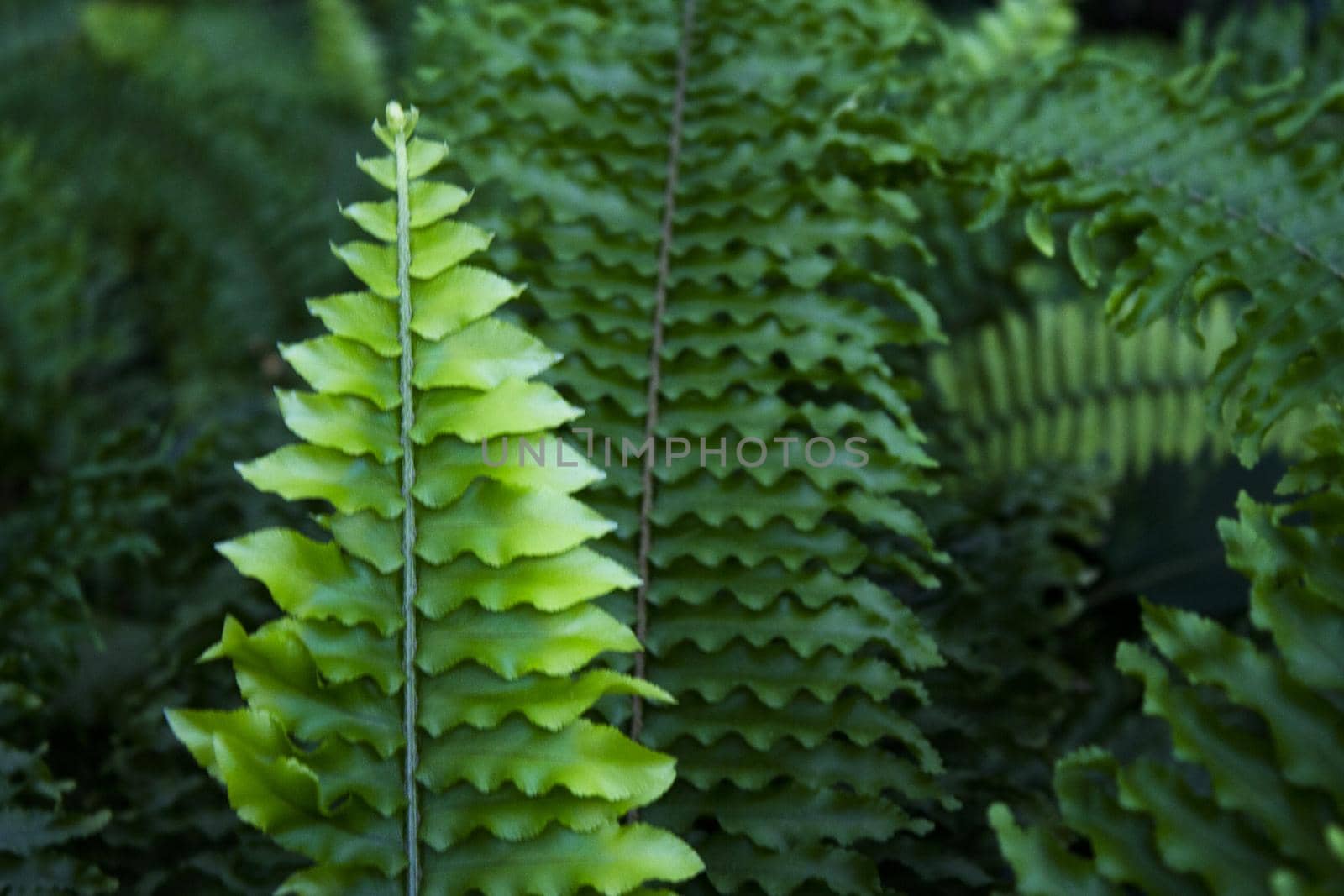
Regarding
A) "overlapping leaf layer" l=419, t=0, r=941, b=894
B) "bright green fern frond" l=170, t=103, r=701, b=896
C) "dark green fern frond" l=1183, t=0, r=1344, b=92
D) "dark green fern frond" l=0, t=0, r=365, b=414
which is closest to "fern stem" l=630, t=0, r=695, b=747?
"overlapping leaf layer" l=419, t=0, r=941, b=894

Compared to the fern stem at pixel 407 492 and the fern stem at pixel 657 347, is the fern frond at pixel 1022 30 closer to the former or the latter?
the fern stem at pixel 657 347

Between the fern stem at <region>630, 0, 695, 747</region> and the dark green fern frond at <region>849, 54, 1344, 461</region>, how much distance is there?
183mm

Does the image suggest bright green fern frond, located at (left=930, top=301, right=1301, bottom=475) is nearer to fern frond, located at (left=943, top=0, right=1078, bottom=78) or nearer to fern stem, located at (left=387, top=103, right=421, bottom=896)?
fern frond, located at (left=943, top=0, right=1078, bottom=78)

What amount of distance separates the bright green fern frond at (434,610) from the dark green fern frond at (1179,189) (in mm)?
467

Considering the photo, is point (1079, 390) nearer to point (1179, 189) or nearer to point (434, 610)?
point (1179, 189)

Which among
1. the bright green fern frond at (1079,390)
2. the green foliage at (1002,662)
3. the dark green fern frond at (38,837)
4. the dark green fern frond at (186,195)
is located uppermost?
the dark green fern frond at (186,195)

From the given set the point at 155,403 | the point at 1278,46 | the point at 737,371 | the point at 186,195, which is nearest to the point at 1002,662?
the point at 737,371

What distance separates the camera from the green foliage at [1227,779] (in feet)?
1.65

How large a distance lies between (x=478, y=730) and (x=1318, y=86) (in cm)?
122

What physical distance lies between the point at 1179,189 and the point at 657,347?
466mm

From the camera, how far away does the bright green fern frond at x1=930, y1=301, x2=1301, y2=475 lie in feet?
4.62

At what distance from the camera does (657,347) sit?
91 centimetres

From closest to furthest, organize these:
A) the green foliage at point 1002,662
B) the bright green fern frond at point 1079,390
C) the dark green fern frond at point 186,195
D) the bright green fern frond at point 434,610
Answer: the bright green fern frond at point 434,610, the green foliage at point 1002,662, the bright green fern frond at point 1079,390, the dark green fern frond at point 186,195

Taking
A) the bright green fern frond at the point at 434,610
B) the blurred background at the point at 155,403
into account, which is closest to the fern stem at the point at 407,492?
the bright green fern frond at the point at 434,610
